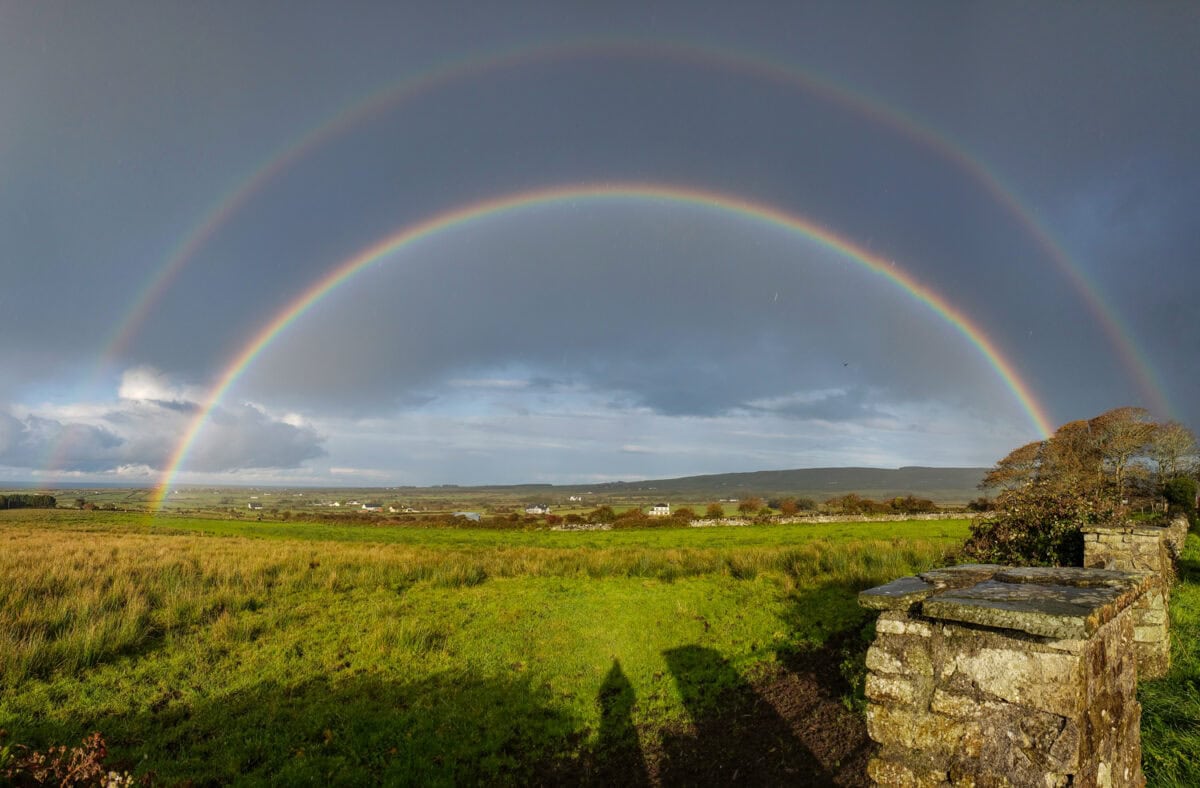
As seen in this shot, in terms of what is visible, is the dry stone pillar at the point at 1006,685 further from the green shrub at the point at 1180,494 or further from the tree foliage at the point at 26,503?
the tree foliage at the point at 26,503

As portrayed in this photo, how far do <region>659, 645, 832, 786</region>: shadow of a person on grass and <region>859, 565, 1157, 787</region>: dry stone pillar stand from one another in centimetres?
340

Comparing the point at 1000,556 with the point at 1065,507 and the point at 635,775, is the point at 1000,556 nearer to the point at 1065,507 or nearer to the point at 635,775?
the point at 1065,507

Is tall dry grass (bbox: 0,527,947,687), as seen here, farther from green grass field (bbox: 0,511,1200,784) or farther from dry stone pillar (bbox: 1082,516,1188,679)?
dry stone pillar (bbox: 1082,516,1188,679)

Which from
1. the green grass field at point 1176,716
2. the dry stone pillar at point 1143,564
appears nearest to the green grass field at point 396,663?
the green grass field at point 1176,716

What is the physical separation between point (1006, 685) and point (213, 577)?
62.1 feet

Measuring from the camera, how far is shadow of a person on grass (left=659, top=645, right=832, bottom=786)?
22.0ft

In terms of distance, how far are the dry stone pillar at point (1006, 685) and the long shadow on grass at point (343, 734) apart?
16.5 ft

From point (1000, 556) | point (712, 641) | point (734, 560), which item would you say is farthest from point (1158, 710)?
point (734, 560)

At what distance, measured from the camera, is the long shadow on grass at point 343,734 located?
689cm

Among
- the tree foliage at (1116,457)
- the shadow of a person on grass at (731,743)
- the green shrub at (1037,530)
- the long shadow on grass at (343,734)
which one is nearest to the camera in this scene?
the shadow of a person on grass at (731,743)

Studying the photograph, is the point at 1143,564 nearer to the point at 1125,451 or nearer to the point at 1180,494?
the point at 1180,494

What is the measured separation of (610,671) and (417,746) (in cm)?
378

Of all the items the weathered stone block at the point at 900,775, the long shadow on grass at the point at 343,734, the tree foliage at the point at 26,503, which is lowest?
the tree foliage at the point at 26,503

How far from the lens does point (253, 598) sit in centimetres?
1417
